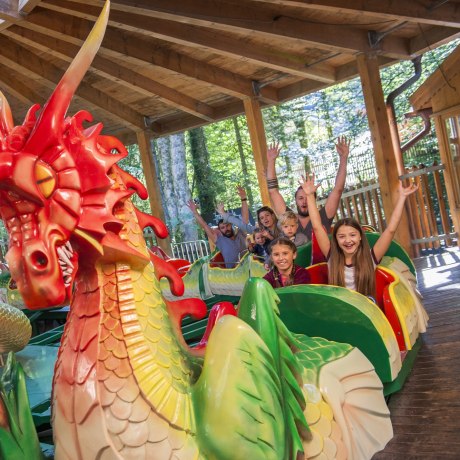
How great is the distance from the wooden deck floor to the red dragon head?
1.28 metres

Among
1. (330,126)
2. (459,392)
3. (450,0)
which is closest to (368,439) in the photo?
(459,392)

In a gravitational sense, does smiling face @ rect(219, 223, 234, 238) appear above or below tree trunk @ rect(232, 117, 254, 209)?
below

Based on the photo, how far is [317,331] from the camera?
2176 millimetres

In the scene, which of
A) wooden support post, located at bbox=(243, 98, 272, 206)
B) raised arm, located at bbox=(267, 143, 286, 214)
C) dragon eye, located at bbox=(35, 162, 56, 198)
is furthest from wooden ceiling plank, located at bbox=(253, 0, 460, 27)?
dragon eye, located at bbox=(35, 162, 56, 198)

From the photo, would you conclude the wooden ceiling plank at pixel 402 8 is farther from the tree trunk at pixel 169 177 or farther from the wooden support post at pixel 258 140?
the tree trunk at pixel 169 177

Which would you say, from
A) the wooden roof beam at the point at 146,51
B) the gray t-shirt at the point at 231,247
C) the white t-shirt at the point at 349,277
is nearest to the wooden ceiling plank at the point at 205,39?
the wooden roof beam at the point at 146,51

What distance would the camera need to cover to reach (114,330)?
113 centimetres

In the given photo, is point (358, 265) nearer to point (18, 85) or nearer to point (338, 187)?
point (338, 187)

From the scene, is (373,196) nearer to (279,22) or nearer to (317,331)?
(279,22)

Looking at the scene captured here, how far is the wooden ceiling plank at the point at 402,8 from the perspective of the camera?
4.02 m

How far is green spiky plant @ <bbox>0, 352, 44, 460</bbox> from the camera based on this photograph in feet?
3.54

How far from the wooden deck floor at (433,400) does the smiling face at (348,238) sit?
64 cm

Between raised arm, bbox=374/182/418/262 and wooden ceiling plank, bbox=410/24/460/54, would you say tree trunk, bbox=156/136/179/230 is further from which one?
raised arm, bbox=374/182/418/262

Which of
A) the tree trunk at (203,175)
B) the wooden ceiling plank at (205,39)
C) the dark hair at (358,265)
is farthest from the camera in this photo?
the tree trunk at (203,175)
